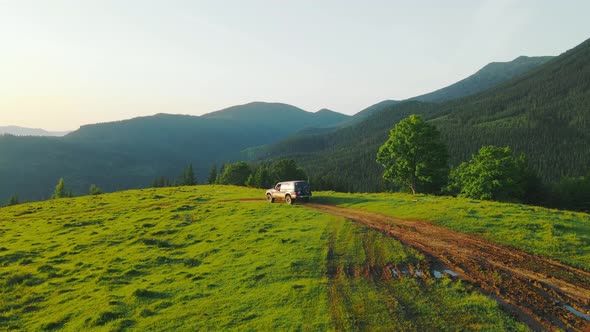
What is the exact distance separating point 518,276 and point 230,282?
13.3 meters

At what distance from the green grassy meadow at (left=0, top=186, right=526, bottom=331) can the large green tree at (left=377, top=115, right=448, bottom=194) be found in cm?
2900

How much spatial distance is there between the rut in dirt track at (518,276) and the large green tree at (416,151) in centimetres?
3254

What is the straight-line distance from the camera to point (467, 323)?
35.2 ft

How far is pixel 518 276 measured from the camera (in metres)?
14.4

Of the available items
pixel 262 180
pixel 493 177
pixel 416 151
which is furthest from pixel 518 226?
pixel 262 180

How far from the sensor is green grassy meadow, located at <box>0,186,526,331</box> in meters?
11.9

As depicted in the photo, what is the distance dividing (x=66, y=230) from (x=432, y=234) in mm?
35133

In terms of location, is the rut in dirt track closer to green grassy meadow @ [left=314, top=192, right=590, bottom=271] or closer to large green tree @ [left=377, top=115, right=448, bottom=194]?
green grassy meadow @ [left=314, top=192, right=590, bottom=271]

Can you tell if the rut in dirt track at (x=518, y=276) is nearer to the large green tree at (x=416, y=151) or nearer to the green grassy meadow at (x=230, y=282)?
the green grassy meadow at (x=230, y=282)

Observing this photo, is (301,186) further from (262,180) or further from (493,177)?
(262,180)

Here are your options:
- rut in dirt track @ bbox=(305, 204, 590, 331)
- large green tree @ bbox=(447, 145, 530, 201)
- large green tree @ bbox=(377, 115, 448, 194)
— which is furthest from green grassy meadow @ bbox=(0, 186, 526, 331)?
large green tree @ bbox=(447, 145, 530, 201)

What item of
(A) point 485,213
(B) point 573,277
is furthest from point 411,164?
(B) point 573,277

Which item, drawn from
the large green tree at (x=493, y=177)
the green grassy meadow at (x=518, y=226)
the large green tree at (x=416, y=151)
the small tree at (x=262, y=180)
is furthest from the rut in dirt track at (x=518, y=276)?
Answer: the small tree at (x=262, y=180)

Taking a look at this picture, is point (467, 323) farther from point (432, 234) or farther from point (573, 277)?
point (432, 234)
